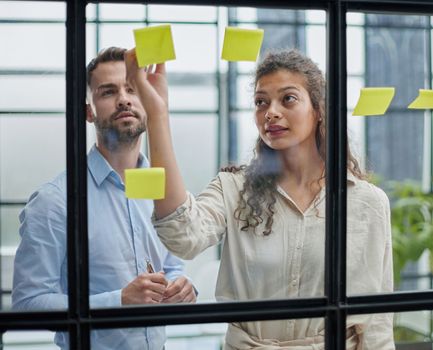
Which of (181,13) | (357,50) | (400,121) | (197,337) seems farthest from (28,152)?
(400,121)

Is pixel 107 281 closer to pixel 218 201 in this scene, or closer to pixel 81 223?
pixel 81 223

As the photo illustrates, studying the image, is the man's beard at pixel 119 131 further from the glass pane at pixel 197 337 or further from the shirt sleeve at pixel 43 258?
the glass pane at pixel 197 337

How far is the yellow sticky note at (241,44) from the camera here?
1.30 meters

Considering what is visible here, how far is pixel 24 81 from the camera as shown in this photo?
1451 millimetres

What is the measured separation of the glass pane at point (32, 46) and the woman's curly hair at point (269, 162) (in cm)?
43

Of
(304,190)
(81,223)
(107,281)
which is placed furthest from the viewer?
(304,190)

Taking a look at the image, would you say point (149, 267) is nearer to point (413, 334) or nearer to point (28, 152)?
point (28, 152)

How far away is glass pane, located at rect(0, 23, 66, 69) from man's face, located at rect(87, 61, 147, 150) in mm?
117

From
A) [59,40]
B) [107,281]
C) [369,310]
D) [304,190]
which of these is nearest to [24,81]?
[59,40]

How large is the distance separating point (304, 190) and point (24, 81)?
25.8 inches

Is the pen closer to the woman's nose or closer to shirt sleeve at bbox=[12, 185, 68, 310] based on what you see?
shirt sleeve at bbox=[12, 185, 68, 310]

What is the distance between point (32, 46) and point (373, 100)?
74 cm

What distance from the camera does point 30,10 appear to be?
4.61 ft

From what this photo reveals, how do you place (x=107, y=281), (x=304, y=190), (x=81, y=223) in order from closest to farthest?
(x=81, y=223) < (x=107, y=281) < (x=304, y=190)
